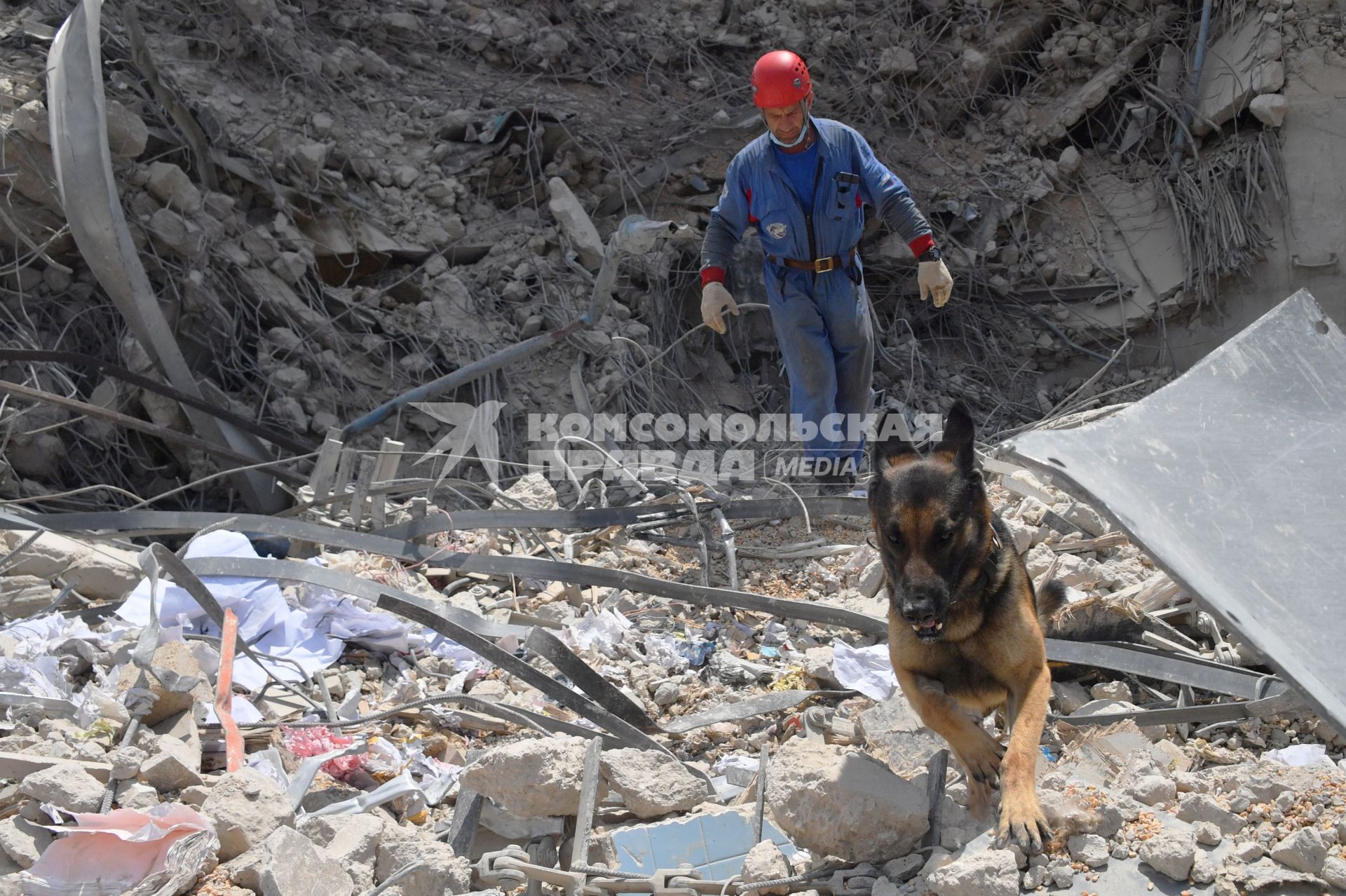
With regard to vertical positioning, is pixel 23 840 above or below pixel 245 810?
below

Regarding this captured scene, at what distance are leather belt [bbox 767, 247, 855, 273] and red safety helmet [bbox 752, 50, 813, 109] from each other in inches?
31.1

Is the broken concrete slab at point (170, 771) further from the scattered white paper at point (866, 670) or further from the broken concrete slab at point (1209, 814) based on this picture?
the broken concrete slab at point (1209, 814)

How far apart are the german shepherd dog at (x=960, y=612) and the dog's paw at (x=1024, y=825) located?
0.11 ft

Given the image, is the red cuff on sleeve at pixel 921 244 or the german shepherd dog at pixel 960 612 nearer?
the german shepherd dog at pixel 960 612

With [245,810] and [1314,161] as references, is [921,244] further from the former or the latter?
[1314,161]

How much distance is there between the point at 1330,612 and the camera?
7.32 ft

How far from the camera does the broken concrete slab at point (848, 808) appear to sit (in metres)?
2.70

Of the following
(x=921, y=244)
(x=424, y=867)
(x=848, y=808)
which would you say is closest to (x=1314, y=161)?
(x=921, y=244)

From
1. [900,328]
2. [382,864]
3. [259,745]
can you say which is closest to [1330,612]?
[382,864]

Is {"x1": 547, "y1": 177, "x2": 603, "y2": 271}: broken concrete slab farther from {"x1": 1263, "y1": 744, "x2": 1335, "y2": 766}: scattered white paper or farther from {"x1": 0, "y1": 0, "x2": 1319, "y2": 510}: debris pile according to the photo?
{"x1": 1263, "y1": 744, "x2": 1335, "y2": 766}: scattered white paper

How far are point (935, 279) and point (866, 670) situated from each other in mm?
2225

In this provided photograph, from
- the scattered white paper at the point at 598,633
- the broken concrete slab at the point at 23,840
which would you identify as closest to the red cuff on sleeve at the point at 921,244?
the scattered white paper at the point at 598,633

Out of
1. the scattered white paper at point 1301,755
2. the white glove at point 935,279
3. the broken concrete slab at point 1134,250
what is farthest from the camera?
the broken concrete slab at point 1134,250

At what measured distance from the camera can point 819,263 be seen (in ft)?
18.8
